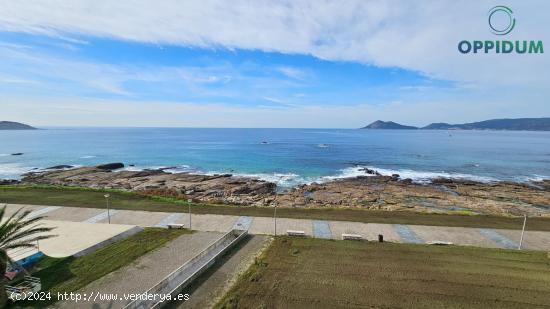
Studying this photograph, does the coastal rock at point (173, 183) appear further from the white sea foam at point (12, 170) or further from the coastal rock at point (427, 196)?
the coastal rock at point (427, 196)

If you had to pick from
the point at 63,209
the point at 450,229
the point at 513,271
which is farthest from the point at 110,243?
the point at 450,229

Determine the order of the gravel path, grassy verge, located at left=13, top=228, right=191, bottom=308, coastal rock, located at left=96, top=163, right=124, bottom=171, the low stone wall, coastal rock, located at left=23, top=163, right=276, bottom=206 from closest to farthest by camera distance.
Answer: the low stone wall → the gravel path → grassy verge, located at left=13, top=228, right=191, bottom=308 → coastal rock, located at left=23, top=163, right=276, bottom=206 → coastal rock, located at left=96, top=163, right=124, bottom=171

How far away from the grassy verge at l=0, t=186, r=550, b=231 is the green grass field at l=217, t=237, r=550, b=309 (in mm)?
7042

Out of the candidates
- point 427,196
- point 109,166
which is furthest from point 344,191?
point 109,166

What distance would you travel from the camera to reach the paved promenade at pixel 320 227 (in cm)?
2250

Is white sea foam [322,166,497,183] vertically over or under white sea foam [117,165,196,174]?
over

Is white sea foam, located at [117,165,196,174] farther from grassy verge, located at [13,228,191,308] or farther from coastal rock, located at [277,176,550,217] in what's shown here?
grassy verge, located at [13,228,191,308]

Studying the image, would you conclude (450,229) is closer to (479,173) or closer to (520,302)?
(520,302)

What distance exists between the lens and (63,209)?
27.6 meters

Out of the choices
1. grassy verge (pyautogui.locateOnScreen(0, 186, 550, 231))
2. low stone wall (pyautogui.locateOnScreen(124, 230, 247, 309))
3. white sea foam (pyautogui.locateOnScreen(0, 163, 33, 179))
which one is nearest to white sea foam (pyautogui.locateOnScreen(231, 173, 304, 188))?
grassy verge (pyautogui.locateOnScreen(0, 186, 550, 231))

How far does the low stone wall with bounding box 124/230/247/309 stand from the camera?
1273 cm

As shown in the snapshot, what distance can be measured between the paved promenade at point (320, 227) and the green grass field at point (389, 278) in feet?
8.35

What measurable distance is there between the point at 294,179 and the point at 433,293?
3934 cm

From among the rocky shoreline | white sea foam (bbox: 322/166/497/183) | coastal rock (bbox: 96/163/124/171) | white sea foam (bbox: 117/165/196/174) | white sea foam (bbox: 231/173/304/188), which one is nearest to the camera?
the rocky shoreline
